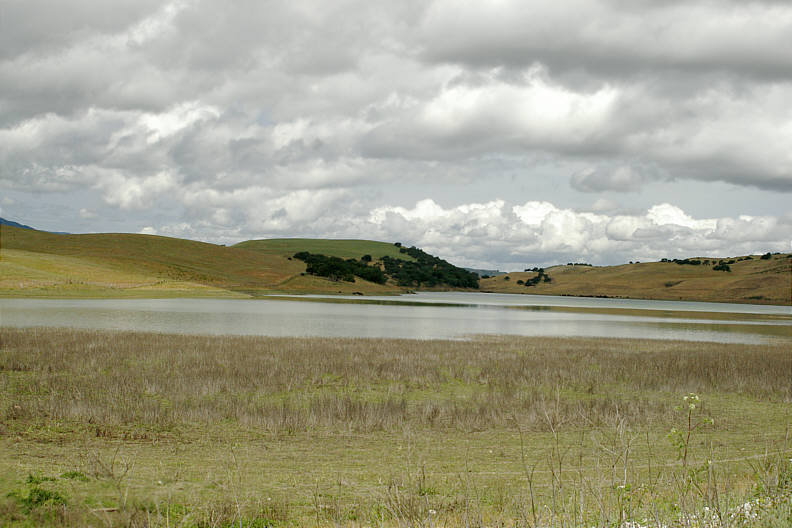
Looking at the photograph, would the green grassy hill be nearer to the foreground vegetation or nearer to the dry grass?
the dry grass

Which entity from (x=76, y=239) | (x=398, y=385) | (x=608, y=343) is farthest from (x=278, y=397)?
(x=76, y=239)

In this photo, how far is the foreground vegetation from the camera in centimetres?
772

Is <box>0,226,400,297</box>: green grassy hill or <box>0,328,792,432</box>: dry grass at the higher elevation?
<box>0,226,400,297</box>: green grassy hill

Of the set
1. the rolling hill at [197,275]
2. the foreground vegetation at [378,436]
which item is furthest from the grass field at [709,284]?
the foreground vegetation at [378,436]

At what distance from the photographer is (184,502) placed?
328 inches

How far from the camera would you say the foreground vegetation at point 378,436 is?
772 centimetres

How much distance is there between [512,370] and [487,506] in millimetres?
15054

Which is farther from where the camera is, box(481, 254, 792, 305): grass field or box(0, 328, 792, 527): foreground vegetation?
box(481, 254, 792, 305): grass field

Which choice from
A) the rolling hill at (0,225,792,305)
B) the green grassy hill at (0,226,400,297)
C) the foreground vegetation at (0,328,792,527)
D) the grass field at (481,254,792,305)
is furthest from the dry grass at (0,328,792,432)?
the grass field at (481,254,792,305)

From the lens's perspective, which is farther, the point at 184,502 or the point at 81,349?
the point at 81,349

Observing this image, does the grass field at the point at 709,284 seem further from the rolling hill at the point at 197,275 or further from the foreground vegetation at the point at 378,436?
the foreground vegetation at the point at 378,436

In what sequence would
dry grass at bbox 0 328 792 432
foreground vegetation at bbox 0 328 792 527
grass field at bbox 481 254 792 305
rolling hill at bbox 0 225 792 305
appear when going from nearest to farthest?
foreground vegetation at bbox 0 328 792 527, dry grass at bbox 0 328 792 432, rolling hill at bbox 0 225 792 305, grass field at bbox 481 254 792 305

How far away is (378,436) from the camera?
1358 centimetres

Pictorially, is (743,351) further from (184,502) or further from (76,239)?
(76,239)
